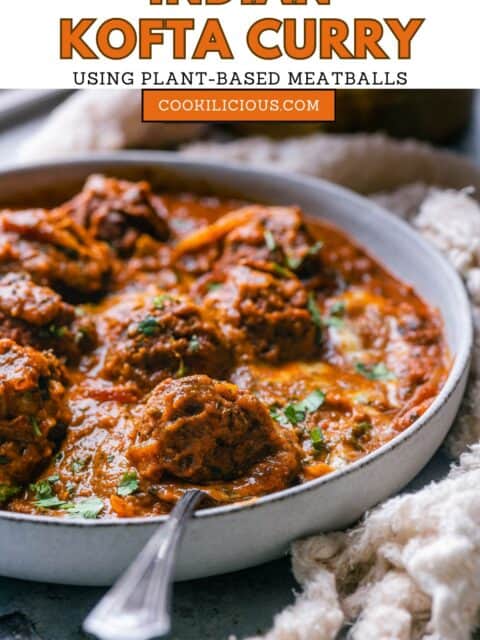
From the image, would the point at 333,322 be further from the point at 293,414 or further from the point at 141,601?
the point at 141,601

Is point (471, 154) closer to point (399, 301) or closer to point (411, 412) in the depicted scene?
point (399, 301)

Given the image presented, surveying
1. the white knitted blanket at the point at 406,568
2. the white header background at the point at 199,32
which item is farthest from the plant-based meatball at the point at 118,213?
the white knitted blanket at the point at 406,568

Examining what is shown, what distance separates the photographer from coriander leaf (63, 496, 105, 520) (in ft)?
11.1

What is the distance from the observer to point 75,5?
4.44m

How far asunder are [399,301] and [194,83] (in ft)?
4.97

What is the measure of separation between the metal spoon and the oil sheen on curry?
458 millimetres

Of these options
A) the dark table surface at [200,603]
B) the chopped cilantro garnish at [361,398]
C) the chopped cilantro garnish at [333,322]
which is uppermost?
the chopped cilantro garnish at [333,322]

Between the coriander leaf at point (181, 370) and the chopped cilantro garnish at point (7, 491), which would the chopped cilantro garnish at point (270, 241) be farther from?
the chopped cilantro garnish at point (7, 491)

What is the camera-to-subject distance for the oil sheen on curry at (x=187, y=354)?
345cm

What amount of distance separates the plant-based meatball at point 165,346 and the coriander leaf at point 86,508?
2.13 ft

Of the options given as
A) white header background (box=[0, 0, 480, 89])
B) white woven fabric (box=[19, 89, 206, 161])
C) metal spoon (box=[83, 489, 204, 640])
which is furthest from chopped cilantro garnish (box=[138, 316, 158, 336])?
white woven fabric (box=[19, 89, 206, 161])

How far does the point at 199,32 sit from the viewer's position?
14.9 ft

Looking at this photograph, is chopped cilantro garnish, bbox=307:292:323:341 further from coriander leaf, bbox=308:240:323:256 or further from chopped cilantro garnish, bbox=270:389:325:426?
chopped cilantro garnish, bbox=270:389:325:426

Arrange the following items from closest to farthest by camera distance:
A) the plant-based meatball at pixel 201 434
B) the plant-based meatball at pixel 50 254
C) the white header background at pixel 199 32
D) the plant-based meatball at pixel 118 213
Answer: the plant-based meatball at pixel 201 434
the plant-based meatball at pixel 50 254
the white header background at pixel 199 32
the plant-based meatball at pixel 118 213
